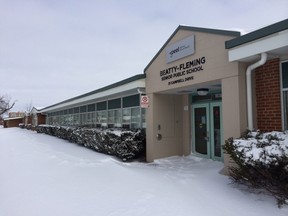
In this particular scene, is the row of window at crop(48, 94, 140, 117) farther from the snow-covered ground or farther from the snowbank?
the snowbank

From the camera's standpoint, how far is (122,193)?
619 centimetres

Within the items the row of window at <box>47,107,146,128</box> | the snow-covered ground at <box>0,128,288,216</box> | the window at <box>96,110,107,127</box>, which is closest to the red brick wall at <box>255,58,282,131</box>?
the snow-covered ground at <box>0,128,288,216</box>

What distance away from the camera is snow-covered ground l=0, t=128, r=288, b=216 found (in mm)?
5180

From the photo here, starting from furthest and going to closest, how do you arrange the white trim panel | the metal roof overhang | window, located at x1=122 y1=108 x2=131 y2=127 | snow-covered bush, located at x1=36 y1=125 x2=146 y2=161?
window, located at x1=122 y1=108 x2=131 y2=127
the metal roof overhang
snow-covered bush, located at x1=36 y1=125 x2=146 y2=161
the white trim panel

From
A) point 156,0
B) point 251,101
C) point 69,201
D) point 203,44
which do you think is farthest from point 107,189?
point 156,0

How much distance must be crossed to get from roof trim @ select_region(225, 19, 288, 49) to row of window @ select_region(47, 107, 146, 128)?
6.05 metres

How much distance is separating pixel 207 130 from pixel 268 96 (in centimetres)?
359

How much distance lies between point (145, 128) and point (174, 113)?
1.47m

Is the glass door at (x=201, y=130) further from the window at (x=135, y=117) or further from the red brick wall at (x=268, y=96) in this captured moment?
the red brick wall at (x=268, y=96)

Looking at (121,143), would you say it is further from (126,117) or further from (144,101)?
(126,117)

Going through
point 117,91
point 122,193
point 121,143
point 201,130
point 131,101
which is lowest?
point 122,193

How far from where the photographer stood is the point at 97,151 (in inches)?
518

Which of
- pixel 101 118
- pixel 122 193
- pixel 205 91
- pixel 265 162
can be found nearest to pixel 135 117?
pixel 205 91

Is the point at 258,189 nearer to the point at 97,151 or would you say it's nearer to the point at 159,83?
the point at 159,83
